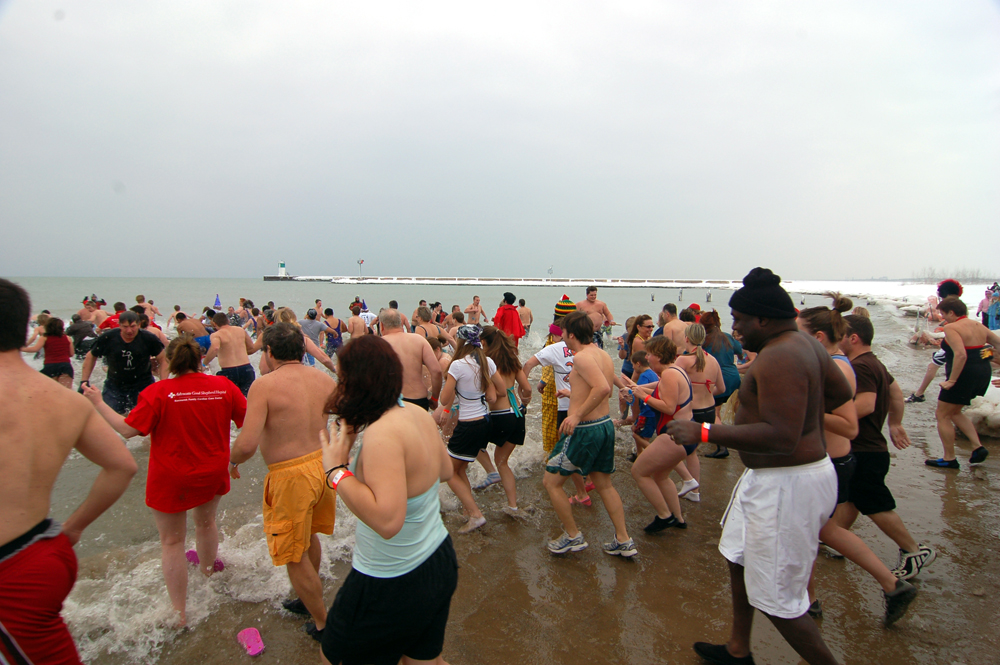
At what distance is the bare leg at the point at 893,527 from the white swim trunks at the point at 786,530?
5.08 feet

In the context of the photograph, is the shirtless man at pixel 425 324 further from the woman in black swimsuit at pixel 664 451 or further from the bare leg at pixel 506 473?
the woman in black swimsuit at pixel 664 451

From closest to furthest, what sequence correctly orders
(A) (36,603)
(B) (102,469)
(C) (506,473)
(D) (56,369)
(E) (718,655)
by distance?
(A) (36,603) < (B) (102,469) < (E) (718,655) < (C) (506,473) < (D) (56,369)

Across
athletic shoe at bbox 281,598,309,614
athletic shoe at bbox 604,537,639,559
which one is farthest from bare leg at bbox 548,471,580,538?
athletic shoe at bbox 281,598,309,614

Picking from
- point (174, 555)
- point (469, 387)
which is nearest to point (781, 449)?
point (469, 387)

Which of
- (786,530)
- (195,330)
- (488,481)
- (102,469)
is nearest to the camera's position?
(102,469)

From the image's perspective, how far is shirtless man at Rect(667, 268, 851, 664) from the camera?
7.09 feet

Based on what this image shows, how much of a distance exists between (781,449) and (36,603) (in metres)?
2.96

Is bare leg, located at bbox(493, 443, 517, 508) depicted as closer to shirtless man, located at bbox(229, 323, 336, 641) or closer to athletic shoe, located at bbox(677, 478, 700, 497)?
athletic shoe, located at bbox(677, 478, 700, 497)

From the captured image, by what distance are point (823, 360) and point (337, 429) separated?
2.31 metres

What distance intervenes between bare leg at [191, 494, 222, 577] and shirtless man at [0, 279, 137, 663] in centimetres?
154

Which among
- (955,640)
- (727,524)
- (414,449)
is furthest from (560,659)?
(955,640)

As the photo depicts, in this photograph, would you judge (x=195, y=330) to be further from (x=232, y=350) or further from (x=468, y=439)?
(x=468, y=439)

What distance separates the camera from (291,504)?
9.48 feet

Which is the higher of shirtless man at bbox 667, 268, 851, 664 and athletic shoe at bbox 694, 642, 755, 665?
shirtless man at bbox 667, 268, 851, 664
